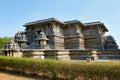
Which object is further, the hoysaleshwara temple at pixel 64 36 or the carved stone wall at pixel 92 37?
the carved stone wall at pixel 92 37

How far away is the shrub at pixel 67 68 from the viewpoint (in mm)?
7191

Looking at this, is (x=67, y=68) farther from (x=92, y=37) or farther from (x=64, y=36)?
(x=92, y=37)

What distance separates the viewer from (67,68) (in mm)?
8148

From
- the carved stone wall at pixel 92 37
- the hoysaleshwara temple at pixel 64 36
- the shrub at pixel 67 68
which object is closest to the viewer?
the shrub at pixel 67 68

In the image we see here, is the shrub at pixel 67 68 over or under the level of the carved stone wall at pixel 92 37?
under

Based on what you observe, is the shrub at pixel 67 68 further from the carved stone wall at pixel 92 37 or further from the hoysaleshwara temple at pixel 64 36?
the carved stone wall at pixel 92 37

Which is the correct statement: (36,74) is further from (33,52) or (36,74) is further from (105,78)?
Answer: (33,52)

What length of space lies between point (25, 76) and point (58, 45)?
16936 mm

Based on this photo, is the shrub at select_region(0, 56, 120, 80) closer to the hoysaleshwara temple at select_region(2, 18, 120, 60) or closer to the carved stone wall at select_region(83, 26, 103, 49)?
the hoysaleshwara temple at select_region(2, 18, 120, 60)

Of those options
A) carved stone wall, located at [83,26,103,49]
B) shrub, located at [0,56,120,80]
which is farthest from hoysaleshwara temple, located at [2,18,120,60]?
shrub, located at [0,56,120,80]

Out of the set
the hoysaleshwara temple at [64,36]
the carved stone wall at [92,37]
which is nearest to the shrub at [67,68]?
the hoysaleshwara temple at [64,36]

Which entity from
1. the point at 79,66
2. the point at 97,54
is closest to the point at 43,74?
the point at 79,66

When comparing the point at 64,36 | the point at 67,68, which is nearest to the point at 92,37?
the point at 64,36

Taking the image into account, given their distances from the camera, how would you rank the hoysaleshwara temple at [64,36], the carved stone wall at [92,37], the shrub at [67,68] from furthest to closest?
1. the carved stone wall at [92,37]
2. the hoysaleshwara temple at [64,36]
3. the shrub at [67,68]
